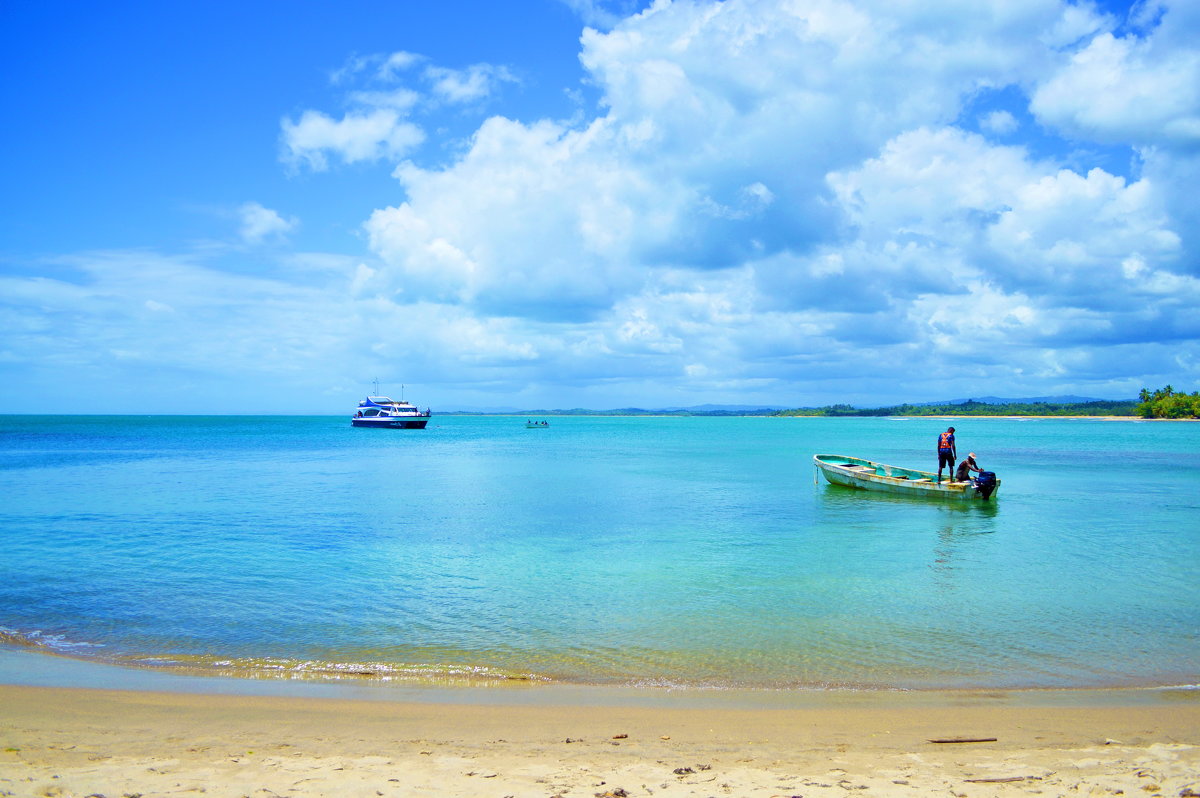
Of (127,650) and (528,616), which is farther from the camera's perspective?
(528,616)

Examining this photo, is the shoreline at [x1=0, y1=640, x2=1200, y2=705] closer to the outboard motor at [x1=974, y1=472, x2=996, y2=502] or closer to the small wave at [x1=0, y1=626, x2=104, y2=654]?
the small wave at [x1=0, y1=626, x2=104, y2=654]

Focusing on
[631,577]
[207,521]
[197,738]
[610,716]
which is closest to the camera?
[197,738]

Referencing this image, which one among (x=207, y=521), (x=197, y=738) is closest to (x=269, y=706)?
(x=197, y=738)

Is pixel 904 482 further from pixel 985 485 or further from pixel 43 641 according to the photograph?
pixel 43 641

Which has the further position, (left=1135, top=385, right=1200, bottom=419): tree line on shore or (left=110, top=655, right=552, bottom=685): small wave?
(left=1135, top=385, right=1200, bottom=419): tree line on shore

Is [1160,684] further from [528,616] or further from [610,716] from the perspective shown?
[528,616]

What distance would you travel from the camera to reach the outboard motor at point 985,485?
27.9m

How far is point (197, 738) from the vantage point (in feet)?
25.2

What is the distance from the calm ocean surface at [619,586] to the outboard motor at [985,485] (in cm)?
46

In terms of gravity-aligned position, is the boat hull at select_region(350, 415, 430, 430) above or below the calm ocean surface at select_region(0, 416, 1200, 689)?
above

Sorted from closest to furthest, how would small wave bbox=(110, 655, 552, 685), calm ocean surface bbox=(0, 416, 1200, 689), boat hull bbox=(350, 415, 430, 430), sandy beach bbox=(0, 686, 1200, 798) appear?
1. sandy beach bbox=(0, 686, 1200, 798)
2. small wave bbox=(110, 655, 552, 685)
3. calm ocean surface bbox=(0, 416, 1200, 689)
4. boat hull bbox=(350, 415, 430, 430)

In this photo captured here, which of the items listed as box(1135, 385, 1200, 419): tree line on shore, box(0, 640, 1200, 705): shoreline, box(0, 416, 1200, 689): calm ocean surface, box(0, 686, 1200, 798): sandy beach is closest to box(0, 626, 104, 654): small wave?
box(0, 416, 1200, 689): calm ocean surface

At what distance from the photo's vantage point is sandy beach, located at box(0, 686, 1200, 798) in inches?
246

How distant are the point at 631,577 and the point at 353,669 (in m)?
6.89
